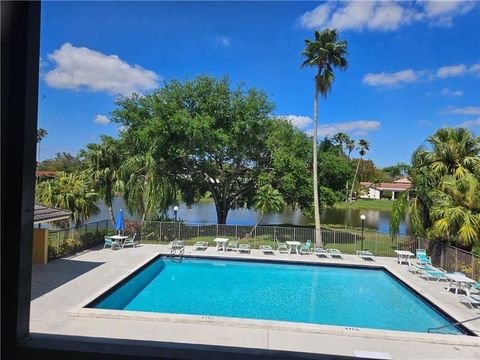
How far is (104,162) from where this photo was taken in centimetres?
2272

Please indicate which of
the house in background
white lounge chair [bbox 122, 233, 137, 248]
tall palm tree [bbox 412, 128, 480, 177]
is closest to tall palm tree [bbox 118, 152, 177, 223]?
white lounge chair [bbox 122, 233, 137, 248]

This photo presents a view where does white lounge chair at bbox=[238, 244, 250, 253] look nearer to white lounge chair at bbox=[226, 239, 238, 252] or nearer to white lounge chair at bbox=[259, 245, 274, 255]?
white lounge chair at bbox=[226, 239, 238, 252]

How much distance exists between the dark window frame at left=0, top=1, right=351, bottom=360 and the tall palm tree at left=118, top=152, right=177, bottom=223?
20104 millimetres

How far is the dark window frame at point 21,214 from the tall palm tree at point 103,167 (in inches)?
841

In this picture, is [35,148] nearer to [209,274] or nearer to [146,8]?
[146,8]

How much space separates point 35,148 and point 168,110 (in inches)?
861

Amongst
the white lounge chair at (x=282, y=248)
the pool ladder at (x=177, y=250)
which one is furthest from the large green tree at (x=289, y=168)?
the pool ladder at (x=177, y=250)

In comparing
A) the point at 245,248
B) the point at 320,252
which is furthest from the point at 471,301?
the point at 245,248

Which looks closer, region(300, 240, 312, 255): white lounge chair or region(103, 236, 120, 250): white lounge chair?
region(103, 236, 120, 250): white lounge chair

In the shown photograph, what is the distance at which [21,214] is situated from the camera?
1643mm

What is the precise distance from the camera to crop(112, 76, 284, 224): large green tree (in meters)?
22.7

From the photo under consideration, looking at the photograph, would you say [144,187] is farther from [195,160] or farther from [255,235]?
[255,235]

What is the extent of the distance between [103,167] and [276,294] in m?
14.3

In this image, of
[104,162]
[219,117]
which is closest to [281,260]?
[219,117]
